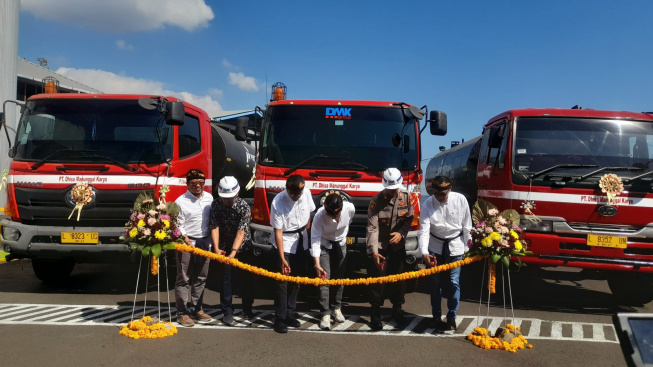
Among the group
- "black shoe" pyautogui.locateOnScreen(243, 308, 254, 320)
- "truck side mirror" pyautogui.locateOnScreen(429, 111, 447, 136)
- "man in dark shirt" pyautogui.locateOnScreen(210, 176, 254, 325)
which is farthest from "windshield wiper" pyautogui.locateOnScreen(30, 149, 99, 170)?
"truck side mirror" pyautogui.locateOnScreen(429, 111, 447, 136)

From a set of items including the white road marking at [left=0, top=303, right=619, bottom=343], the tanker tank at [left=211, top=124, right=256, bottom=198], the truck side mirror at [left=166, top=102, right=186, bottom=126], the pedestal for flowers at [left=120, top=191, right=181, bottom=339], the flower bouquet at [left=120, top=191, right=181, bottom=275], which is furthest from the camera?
the tanker tank at [left=211, top=124, right=256, bottom=198]

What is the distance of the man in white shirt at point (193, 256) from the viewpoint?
598 cm

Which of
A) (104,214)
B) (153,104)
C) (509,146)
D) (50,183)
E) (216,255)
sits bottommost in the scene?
(216,255)

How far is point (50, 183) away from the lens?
690cm

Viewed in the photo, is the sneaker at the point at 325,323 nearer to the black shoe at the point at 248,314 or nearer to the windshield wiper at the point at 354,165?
the black shoe at the point at 248,314

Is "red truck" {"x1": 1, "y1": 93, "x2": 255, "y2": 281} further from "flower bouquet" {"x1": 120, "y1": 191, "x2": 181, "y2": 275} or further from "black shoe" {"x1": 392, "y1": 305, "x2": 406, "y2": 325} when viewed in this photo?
"black shoe" {"x1": 392, "y1": 305, "x2": 406, "y2": 325}

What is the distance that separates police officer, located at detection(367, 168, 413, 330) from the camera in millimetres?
5977

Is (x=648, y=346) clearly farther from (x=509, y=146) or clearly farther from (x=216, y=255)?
(x=509, y=146)

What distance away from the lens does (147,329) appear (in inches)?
218

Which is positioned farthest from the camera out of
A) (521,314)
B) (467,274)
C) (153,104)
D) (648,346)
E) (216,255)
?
(467,274)

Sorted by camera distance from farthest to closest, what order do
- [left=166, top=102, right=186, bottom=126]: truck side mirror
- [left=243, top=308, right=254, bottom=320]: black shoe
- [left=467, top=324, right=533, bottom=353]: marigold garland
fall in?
[left=166, top=102, right=186, bottom=126]: truck side mirror, [left=243, top=308, right=254, bottom=320]: black shoe, [left=467, top=324, right=533, bottom=353]: marigold garland

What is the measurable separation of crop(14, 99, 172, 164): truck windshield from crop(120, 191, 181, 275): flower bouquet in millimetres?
1607

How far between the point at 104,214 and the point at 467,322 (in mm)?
5251

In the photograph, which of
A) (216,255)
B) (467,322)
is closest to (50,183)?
(216,255)
